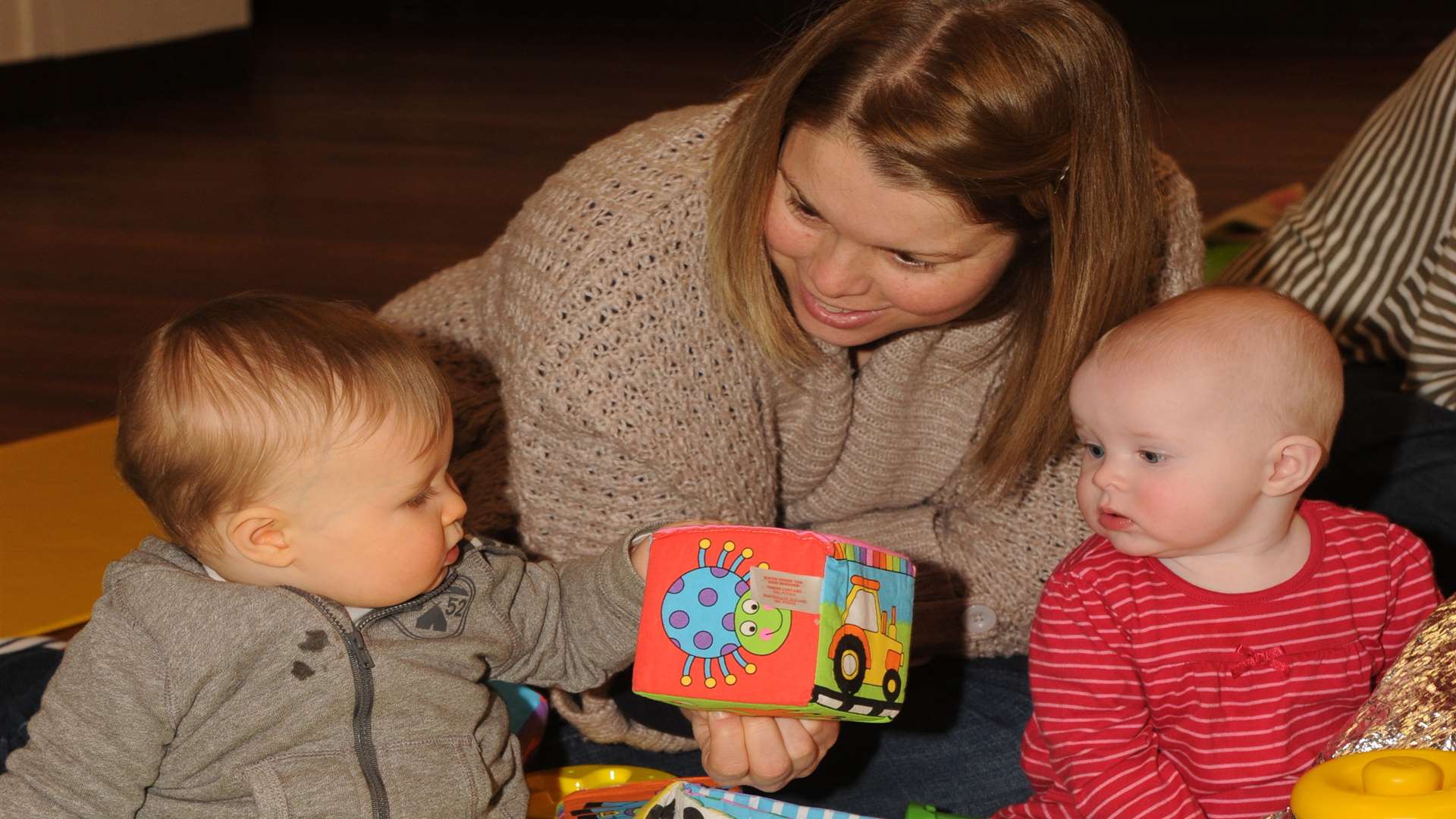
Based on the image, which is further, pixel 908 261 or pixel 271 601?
pixel 908 261

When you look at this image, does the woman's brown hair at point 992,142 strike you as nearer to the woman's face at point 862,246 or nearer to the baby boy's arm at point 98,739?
the woman's face at point 862,246

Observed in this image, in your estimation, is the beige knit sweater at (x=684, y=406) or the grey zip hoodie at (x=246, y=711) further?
the beige knit sweater at (x=684, y=406)

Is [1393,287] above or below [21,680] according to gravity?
above

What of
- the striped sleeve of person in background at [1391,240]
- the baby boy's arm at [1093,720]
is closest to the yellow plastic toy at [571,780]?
the baby boy's arm at [1093,720]

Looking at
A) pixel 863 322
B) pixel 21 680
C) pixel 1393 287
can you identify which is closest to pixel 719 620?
pixel 863 322

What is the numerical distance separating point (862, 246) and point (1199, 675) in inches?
16.8

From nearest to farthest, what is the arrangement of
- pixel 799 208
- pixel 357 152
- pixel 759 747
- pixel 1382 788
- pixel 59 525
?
pixel 1382 788, pixel 759 747, pixel 799 208, pixel 59 525, pixel 357 152

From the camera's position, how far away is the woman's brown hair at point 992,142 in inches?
46.0

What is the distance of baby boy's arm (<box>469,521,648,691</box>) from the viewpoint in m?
1.18

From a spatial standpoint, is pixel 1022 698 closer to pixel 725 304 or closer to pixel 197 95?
pixel 725 304

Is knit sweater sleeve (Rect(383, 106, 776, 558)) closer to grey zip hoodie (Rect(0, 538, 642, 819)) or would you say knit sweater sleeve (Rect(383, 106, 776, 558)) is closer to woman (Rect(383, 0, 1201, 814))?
woman (Rect(383, 0, 1201, 814))

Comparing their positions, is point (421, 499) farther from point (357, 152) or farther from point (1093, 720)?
point (357, 152)

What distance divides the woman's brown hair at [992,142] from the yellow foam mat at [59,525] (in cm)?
102

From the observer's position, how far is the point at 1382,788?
2.43 ft
